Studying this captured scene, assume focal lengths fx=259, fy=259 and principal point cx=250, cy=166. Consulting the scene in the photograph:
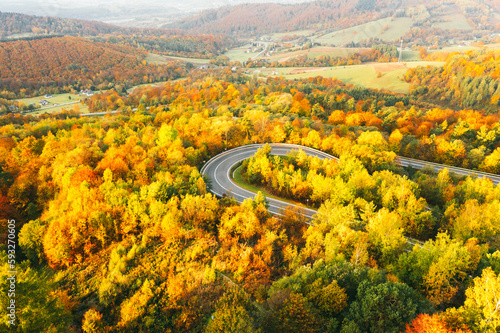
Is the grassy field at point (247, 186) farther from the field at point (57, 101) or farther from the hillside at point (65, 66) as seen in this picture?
the hillside at point (65, 66)

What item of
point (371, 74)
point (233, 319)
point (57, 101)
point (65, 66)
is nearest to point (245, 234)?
point (233, 319)

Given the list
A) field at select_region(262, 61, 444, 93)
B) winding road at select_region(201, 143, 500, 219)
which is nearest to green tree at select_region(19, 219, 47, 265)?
winding road at select_region(201, 143, 500, 219)

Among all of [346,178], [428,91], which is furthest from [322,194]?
[428,91]

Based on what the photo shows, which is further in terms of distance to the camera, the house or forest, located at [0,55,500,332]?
the house

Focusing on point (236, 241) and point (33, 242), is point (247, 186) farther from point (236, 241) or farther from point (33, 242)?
point (33, 242)

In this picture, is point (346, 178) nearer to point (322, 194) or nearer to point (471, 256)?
point (322, 194)

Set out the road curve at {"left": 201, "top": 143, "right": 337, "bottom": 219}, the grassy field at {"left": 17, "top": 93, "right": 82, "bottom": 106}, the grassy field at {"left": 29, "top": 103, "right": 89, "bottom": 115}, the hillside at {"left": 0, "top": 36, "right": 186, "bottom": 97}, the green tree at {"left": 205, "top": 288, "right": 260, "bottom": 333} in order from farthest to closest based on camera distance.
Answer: the hillside at {"left": 0, "top": 36, "right": 186, "bottom": 97} < the grassy field at {"left": 17, "top": 93, "right": 82, "bottom": 106} < the grassy field at {"left": 29, "top": 103, "right": 89, "bottom": 115} < the road curve at {"left": 201, "top": 143, "right": 337, "bottom": 219} < the green tree at {"left": 205, "top": 288, "right": 260, "bottom": 333}

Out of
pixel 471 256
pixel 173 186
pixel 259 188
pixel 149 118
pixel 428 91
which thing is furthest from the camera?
pixel 428 91

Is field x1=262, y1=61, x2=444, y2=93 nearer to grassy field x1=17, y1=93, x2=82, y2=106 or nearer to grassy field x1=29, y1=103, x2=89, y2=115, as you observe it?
grassy field x1=29, y1=103, x2=89, y2=115
